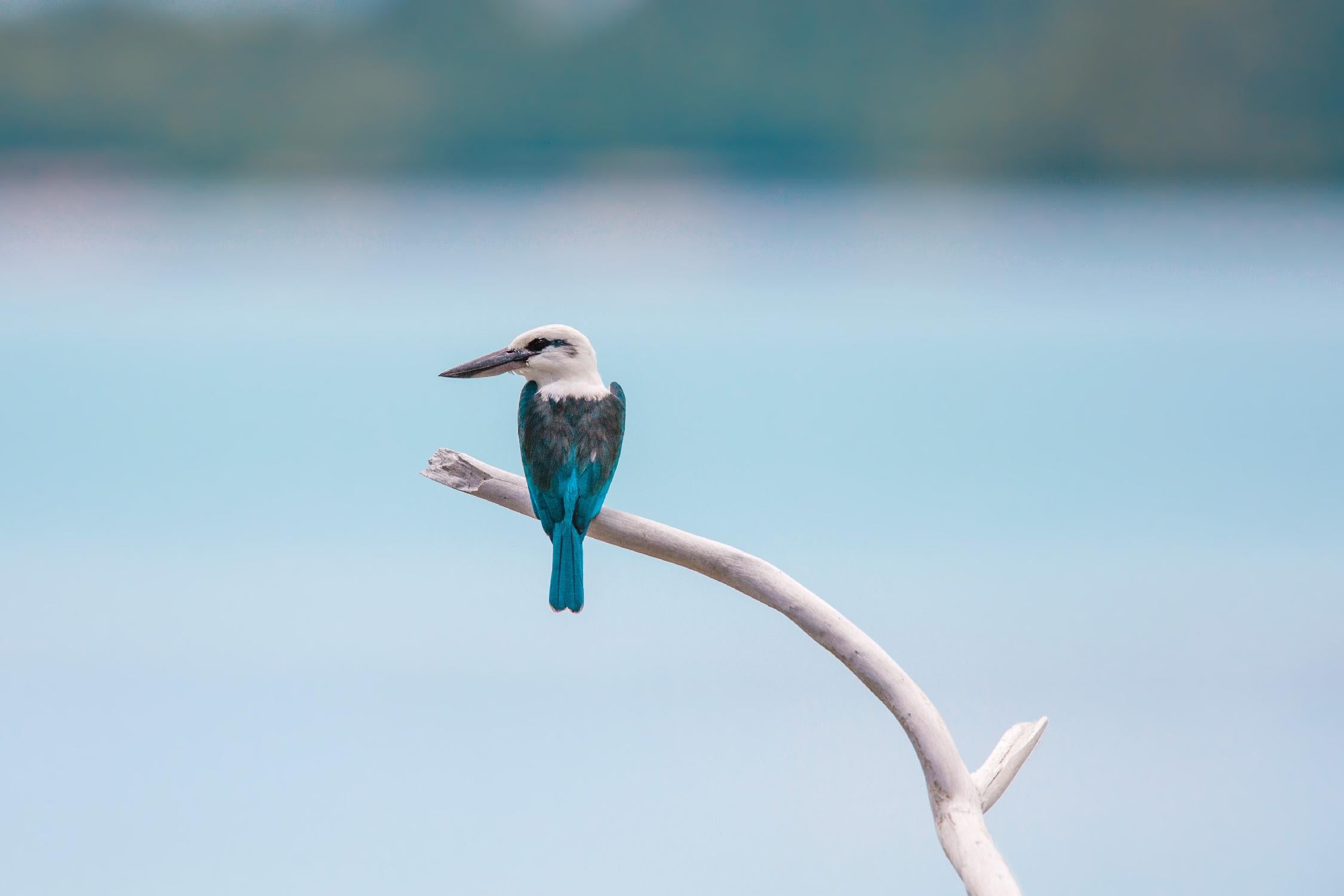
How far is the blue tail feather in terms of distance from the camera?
1219 millimetres

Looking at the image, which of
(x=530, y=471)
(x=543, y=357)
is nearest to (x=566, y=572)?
(x=530, y=471)

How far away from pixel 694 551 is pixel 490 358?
325mm

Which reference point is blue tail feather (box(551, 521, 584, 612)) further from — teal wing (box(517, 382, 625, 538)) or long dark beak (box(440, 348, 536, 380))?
long dark beak (box(440, 348, 536, 380))

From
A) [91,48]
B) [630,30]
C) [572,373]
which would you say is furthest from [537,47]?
[572,373]

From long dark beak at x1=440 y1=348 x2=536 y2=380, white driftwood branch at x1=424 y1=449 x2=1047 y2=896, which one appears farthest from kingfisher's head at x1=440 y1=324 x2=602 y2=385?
white driftwood branch at x1=424 y1=449 x2=1047 y2=896

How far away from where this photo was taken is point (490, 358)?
1292 mm

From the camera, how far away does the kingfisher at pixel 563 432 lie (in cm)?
123

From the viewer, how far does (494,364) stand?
4.24ft

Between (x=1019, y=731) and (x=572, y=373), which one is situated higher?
(x=572, y=373)

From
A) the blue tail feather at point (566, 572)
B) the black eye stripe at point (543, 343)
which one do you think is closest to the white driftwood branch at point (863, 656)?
the blue tail feather at point (566, 572)

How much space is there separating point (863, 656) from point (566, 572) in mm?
323

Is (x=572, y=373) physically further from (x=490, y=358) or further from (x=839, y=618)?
(x=839, y=618)

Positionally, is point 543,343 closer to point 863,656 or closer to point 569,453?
point 569,453

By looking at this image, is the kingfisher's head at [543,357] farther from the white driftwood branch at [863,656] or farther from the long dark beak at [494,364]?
the white driftwood branch at [863,656]
